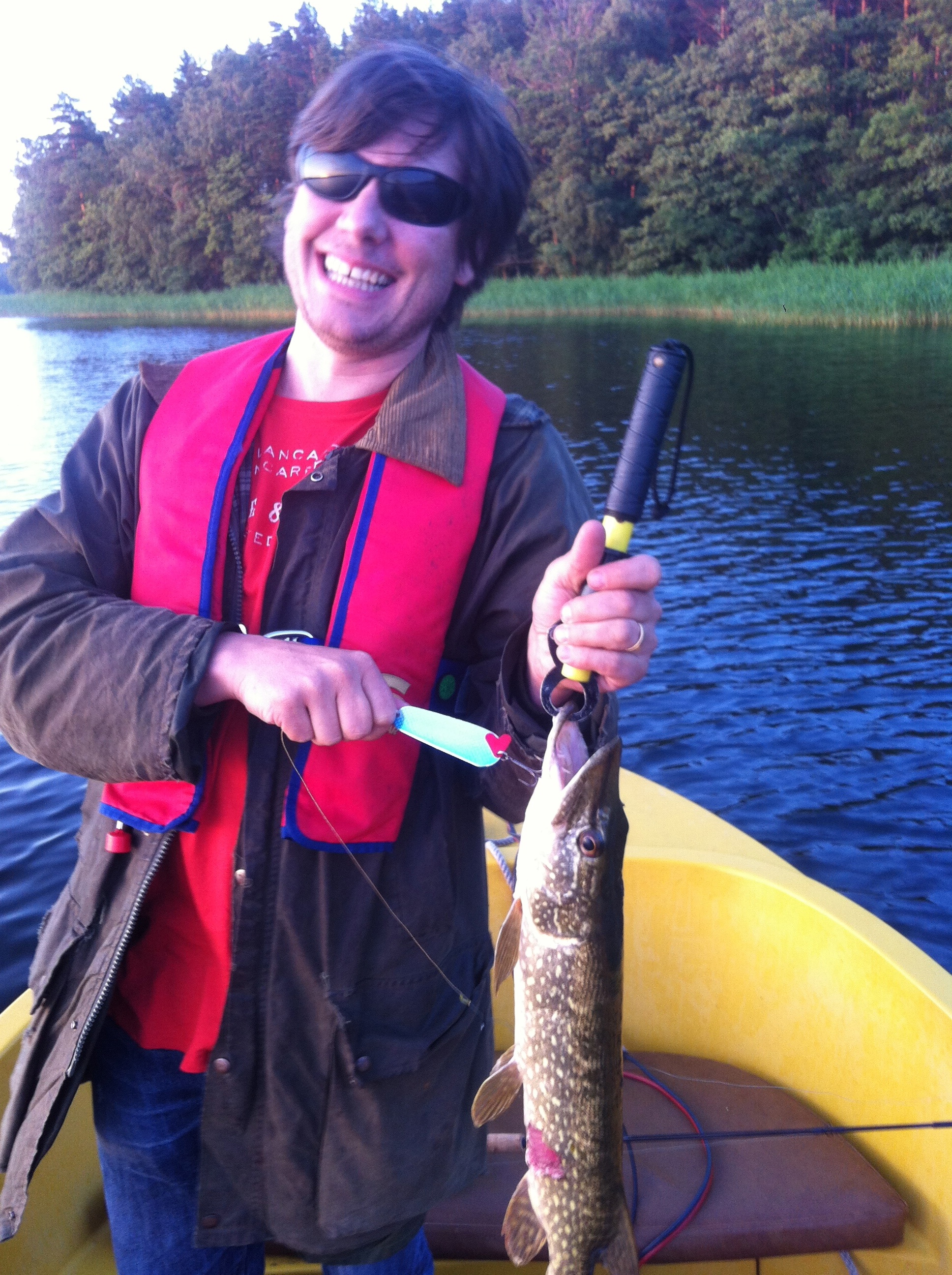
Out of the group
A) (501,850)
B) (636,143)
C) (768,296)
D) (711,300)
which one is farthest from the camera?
(636,143)

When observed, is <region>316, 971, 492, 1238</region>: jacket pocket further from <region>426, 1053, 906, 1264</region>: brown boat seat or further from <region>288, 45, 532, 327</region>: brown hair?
<region>288, 45, 532, 327</region>: brown hair

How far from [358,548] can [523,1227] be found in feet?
4.29

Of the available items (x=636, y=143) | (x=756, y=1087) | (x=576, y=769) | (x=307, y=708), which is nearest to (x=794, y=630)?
(x=756, y=1087)

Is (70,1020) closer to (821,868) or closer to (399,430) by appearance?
(399,430)

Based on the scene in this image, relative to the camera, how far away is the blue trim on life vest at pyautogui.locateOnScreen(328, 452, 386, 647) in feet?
5.94

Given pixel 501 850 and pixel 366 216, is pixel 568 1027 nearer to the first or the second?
pixel 366 216

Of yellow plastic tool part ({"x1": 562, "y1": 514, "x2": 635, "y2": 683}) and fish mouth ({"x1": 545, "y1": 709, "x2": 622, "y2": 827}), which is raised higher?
yellow plastic tool part ({"x1": 562, "y1": 514, "x2": 635, "y2": 683})

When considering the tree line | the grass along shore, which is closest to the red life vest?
the grass along shore

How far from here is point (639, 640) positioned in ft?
5.06


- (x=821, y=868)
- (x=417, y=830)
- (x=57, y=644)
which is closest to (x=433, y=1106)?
(x=417, y=830)

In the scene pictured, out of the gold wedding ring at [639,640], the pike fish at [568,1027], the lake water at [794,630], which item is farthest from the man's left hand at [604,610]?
the lake water at [794,630]

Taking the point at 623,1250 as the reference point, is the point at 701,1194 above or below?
below

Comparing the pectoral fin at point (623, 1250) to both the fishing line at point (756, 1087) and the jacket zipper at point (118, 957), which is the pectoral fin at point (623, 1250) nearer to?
the jacket zipper at point (118, 957)

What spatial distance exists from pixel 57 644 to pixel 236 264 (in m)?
61.5
